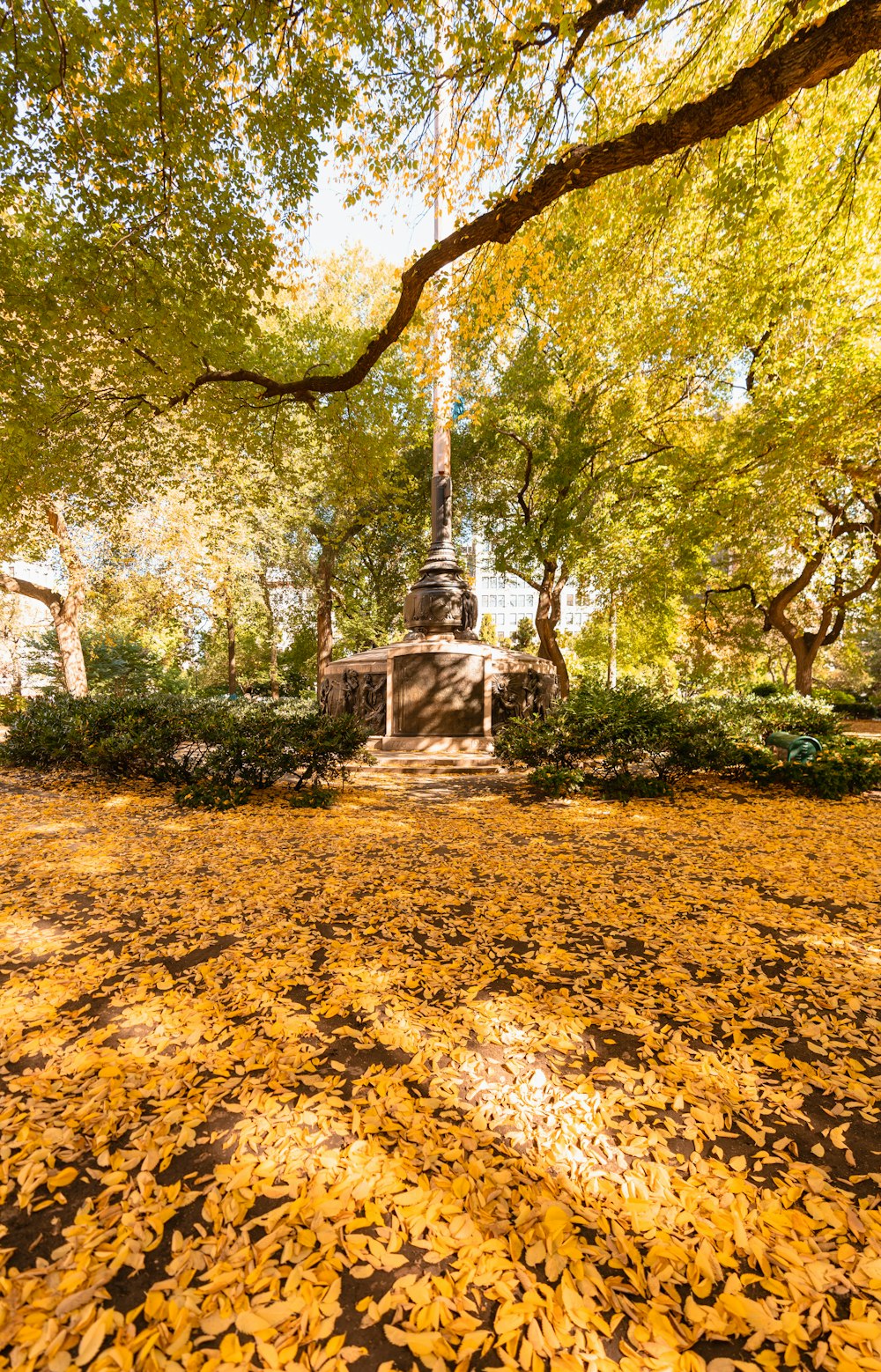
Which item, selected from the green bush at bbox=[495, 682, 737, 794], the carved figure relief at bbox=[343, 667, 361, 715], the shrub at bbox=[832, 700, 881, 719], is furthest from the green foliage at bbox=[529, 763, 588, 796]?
the shrub at bbox=[832, 700, 881, 719]

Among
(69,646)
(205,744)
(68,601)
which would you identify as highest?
(68,601)

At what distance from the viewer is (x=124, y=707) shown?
33.7 feet

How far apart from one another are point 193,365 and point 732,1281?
33.6 feet

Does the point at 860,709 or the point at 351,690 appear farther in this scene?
the point at 860,709

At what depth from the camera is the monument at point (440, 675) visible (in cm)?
1185

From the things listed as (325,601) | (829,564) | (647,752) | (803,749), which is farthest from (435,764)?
(829,564)

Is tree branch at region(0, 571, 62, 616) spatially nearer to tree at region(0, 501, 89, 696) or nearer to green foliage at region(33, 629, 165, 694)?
tree at region(0, 501, 89, 696)

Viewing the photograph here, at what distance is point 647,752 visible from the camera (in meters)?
9.20

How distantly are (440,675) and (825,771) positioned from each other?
Answer: 689 cm

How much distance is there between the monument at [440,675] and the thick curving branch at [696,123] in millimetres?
4678

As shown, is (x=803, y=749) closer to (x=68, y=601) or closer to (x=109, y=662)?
(x=68, y=601)

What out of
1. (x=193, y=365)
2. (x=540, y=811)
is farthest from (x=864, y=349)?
(x=193, y=365)

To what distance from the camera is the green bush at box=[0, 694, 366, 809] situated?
26.9 ft

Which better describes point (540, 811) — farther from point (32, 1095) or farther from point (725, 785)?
point (32, 1095)
